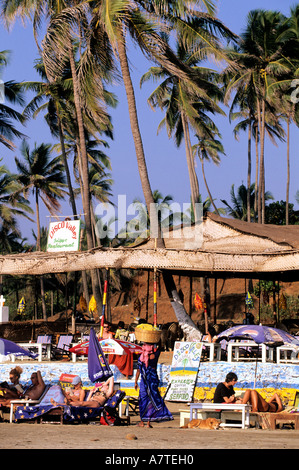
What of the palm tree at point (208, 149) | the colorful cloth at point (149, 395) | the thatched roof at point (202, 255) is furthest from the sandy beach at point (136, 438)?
the palm tree at point (208, 149)

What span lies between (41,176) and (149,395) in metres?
30.8

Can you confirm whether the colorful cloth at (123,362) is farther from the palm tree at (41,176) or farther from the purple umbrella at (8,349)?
the palm tree at (41,176)

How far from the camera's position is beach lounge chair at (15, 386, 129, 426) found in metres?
10.5

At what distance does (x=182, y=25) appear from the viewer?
1828 cm

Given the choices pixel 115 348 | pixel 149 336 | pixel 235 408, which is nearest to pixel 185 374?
pixel 115 348

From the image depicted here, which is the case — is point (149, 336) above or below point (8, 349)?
above

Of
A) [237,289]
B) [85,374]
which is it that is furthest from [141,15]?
[237,289]

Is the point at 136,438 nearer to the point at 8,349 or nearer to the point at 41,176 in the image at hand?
the point at 8,349

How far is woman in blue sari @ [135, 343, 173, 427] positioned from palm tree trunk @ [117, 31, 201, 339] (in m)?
6.13

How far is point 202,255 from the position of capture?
15.8 meters

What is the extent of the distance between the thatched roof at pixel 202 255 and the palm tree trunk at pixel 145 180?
548 millimetres

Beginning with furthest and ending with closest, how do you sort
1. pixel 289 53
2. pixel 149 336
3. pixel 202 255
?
pixel 289 53 → pixel 202 255 → pixel 149 336

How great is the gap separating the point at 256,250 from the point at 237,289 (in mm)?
32610
